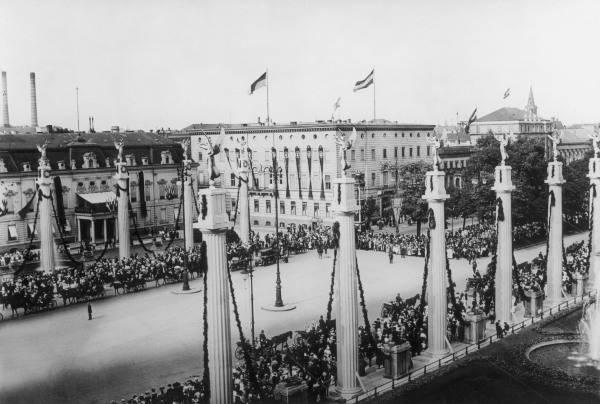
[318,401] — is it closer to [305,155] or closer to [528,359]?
[528,359]

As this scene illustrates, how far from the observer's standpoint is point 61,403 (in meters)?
19.3

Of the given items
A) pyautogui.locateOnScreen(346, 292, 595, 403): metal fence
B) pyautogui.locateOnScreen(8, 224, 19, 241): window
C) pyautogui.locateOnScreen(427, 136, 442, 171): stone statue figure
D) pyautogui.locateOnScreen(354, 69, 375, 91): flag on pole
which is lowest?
pyautogui.locateOnScreen(346, 292, 595, 403): metal fence

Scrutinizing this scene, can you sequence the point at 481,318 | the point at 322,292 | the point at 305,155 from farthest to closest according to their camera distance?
1. the point at 305,155
2. the point at 322,292
3. the point at 481,318

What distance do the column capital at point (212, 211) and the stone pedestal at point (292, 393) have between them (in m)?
4.63

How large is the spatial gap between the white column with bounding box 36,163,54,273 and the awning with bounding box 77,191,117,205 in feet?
62.9

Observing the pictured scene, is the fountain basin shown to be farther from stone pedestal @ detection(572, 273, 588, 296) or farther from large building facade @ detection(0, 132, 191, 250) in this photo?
large building facade @ detection(0, 132, 191, 250)

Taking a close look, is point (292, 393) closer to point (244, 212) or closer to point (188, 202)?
point (188, 202)

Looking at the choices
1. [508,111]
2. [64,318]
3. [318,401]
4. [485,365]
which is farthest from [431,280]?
[508,111]

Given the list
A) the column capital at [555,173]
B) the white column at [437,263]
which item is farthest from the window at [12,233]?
the column capital at [555,173]

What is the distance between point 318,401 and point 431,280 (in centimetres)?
607

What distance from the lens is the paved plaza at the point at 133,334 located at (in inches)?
827

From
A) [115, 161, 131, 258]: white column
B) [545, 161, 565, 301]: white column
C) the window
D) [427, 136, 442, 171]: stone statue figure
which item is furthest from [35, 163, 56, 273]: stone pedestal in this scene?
[545, 161, 565, 301]: white column

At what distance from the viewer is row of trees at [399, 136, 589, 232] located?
5022cm

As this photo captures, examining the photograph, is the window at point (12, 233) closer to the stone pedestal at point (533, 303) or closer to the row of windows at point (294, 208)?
the row of windows at point (294, 208)
